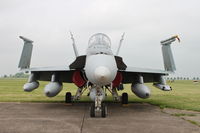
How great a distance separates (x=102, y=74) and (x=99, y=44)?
2956 mm

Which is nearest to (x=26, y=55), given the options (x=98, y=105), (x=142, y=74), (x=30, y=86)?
(x=30, y=86)

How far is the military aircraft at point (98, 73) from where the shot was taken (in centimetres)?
607

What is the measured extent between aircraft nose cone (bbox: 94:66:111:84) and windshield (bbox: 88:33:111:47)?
2.78 meters

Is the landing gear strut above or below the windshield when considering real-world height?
below

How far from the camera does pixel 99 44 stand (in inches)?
326

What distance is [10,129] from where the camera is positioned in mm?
5039

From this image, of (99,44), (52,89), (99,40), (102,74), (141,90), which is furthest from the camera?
(141,90)

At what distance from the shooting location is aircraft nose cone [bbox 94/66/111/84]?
551 centimetres

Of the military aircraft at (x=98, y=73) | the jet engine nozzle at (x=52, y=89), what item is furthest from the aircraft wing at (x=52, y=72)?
the jet engine nozzle at (x=52, y=89)

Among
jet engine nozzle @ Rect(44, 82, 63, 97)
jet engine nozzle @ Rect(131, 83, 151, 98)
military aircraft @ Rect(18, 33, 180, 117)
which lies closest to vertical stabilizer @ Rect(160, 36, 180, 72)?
military aircraft @ Rect(18, 33, 180, 117)

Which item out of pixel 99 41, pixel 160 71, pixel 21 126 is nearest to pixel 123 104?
pixel 160 71

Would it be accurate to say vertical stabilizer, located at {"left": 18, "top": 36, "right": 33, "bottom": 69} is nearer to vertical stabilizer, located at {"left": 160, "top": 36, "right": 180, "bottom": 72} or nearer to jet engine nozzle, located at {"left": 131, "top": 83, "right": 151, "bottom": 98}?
jet engine nozzle, located at {"left": 131, "top": 83, "right": 151, "bottom": 98}

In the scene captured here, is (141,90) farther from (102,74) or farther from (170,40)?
(102,74)

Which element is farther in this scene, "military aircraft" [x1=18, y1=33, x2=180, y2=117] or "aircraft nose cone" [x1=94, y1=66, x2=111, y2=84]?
"military aircraft" [x1=18, y1=33, x2=180, y2=117]
